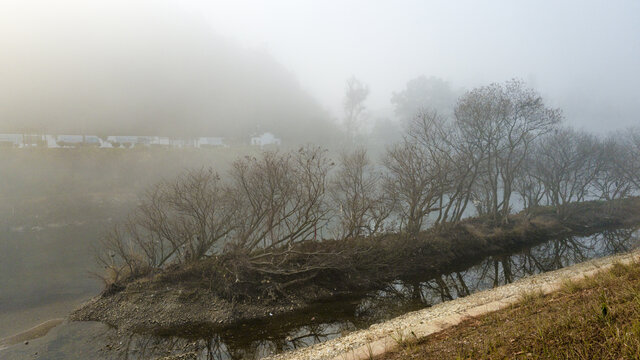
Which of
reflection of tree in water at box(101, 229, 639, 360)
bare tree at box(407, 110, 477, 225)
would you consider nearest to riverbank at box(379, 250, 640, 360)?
reflection of tree in water at box(101, 229, 639, 360)

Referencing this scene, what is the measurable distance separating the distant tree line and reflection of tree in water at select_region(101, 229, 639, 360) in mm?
3117

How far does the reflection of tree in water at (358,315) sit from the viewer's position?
10.9 meters

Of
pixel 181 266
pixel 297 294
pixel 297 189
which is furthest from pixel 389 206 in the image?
pixel 181 266

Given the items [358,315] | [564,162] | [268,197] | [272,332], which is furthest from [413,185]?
[564,162]

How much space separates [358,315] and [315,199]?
6661 mm

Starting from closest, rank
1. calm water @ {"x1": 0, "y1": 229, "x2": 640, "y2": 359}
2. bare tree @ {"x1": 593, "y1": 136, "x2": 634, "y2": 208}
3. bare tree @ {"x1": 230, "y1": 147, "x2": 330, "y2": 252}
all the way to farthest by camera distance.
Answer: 1. calm water @ {"x1": 0, "y1": 229, "x2": 640, "y2": 359}
2. bare tree @ {"x1": 230, "y1": 147, "x2": 330, "y2": 252}
3. bare tree @ {"x1": 593, "y1": 136, "x2": 634, "y2": 208}

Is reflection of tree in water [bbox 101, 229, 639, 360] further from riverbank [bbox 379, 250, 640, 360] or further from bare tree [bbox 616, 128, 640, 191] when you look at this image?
bare tree [bbox 616, 128, 640, 191]

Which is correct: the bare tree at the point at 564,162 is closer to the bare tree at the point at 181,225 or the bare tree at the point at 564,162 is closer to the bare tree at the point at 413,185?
the bare tree at the point at 413,185

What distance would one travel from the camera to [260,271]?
1555 centimetres

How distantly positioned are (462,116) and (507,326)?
77.4 ft

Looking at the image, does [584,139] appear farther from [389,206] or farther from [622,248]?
[389,206]

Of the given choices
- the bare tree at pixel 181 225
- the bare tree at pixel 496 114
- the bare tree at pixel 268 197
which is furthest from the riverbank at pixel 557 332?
the bare tree at pixel 496 114

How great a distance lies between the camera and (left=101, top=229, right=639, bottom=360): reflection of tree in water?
10.9 m

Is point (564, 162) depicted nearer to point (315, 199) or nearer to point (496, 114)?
point (496, 114)
